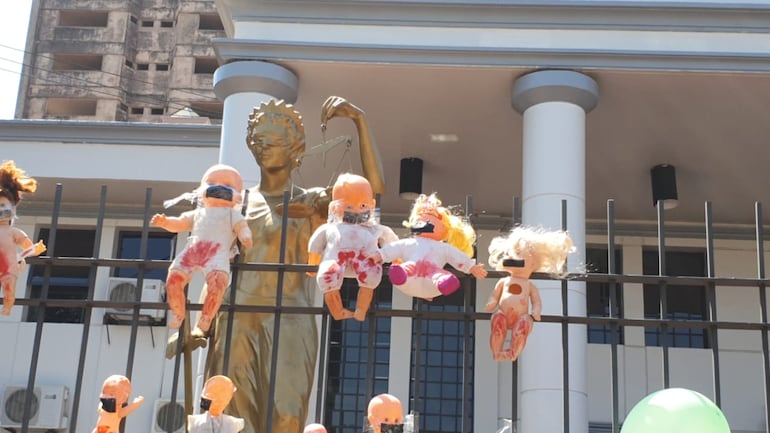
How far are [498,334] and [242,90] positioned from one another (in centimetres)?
543

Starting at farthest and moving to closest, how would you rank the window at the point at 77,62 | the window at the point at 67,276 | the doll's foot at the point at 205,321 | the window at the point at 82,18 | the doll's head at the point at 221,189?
1. the window at the point at 82,18
2. the window at the point at 77,62
3. the window at the point at 67,276
4. the doll's head at the point at 221,189
5. the doll's foot at the point at 205,321

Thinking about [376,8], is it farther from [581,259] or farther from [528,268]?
[528,268]

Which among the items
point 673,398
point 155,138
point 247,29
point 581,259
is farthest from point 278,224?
point 155,138

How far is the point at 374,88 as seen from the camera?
970cm

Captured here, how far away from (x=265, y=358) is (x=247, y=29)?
4900mm

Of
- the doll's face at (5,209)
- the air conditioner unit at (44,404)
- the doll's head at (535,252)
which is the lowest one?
the air conditioner unit at (44,404)

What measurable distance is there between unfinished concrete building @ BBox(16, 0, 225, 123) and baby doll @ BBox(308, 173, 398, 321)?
1408 inches

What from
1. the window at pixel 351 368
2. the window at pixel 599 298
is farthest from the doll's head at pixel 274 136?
the window at pixel 599 298

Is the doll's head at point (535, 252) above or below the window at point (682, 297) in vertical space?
below

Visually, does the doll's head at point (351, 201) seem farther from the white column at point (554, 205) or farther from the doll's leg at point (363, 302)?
the white column at point (554, 205)

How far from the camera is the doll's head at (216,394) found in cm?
411

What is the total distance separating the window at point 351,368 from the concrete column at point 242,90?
4.69 meters

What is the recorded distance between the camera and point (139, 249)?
1348cm

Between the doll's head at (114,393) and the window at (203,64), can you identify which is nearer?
the doll's head at (114,393)
